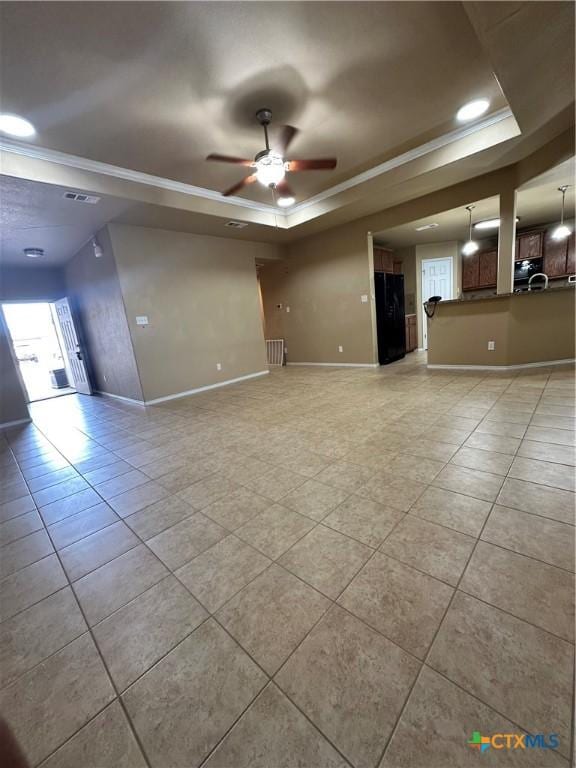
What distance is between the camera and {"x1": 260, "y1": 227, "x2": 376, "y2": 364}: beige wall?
5.77m

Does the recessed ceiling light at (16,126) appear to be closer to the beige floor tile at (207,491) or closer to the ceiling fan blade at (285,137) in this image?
the ceiling fan blade at (285,137)

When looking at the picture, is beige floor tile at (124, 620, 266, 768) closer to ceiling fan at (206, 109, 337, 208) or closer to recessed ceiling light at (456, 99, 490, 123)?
ceiling fan at (206, 109, 337, 208)

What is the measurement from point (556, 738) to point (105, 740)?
1.26 meters

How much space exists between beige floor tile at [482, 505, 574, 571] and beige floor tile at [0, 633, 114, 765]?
1.73 meters

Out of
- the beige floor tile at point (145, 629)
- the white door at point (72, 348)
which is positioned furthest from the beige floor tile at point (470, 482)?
the white door at point (72, 348)

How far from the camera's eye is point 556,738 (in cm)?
80

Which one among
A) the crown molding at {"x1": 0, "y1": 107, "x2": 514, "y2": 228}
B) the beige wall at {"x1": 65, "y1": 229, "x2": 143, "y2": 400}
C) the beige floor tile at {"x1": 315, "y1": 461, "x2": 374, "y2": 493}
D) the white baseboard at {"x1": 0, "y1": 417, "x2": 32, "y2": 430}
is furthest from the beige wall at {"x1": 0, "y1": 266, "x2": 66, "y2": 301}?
the beige floor tile at {"x1": 315, "y1": 461, "x2": 374, "y2": 493}

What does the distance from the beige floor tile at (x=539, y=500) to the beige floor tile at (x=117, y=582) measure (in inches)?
76.4

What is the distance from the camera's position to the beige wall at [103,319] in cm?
462

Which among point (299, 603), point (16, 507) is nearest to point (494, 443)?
point (299, 603)

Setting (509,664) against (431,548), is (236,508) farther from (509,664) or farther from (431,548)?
(509,664)

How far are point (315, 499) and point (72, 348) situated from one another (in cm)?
707

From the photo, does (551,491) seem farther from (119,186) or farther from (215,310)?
(215,310)

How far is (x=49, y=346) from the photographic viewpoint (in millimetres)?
9117
